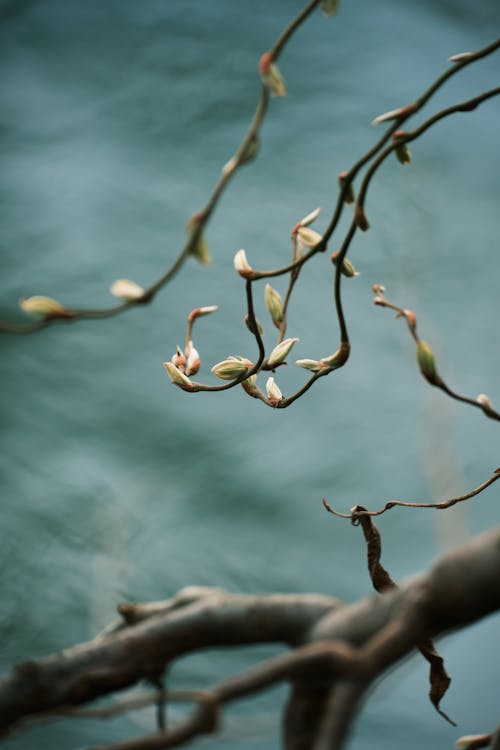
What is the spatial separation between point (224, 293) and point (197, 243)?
1111mm

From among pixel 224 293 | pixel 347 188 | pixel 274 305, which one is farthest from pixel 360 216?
pixel 224 293

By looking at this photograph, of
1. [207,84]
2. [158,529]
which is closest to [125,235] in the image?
[207,84]

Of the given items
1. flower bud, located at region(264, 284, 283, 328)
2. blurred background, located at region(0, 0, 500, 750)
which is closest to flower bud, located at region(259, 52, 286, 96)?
flower bud, located at region(264, 284, 283, 328)

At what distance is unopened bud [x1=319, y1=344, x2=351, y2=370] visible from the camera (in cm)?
39

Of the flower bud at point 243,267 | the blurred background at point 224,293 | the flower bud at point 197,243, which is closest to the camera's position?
the flower bud at point 197,243

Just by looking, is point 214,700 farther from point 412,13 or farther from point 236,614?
point 412,13

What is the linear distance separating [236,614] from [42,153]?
1265mm

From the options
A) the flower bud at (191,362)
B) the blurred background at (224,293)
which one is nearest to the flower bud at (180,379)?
the flower bud at (191,362)

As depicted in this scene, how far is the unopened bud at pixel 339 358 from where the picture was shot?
392 mm

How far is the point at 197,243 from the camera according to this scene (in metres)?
0.30

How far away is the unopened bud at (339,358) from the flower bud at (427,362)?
0.04 metres

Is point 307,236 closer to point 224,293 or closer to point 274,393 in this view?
point 274,393

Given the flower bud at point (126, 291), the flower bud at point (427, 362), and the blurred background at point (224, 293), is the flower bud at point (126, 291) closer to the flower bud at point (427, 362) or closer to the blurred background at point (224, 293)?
the flower bud at point (427, 362)

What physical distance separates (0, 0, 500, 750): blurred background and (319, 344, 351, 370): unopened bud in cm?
91
